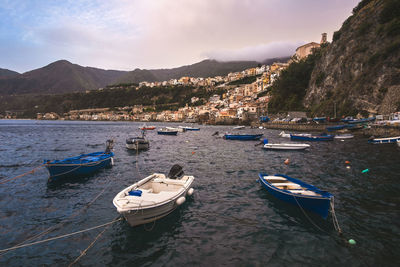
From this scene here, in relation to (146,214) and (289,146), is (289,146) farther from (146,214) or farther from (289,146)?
(146,214)

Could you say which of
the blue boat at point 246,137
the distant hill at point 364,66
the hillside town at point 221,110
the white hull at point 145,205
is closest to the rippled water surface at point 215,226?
the white hull at point 145,205

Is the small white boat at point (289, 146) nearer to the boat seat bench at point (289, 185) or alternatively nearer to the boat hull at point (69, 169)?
the boat seat bench at point (289, 185)

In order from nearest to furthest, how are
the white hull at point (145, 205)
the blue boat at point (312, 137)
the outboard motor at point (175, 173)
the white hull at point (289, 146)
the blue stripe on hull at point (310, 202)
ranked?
the white hull at point (145, 205), the blue stripe on hull at point (310, 202), the outboard motor at point (175, 173), the white hull at point (289, 146), the blue boat at point (312, 137)

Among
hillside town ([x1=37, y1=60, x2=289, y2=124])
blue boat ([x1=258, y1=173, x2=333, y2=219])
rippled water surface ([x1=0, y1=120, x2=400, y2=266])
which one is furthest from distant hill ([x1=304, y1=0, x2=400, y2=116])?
blue boat ([x1=258, y1=173, x2=333, y2=219])

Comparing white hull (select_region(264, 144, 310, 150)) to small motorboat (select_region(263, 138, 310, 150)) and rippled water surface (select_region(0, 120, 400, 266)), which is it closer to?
small motorboat (select_region(263, 138, 310, 150))

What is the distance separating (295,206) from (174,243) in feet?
19.2

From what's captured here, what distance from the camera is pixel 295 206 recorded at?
9.52 meters

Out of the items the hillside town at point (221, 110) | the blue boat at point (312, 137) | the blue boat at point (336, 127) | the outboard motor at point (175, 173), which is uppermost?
the hillside town at point (221, 110)

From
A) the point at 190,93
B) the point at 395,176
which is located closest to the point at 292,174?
the point at 395,176

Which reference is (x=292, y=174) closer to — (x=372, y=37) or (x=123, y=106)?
(x=372, y=37)

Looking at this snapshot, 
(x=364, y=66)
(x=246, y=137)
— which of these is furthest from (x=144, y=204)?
(x=364, y=66)

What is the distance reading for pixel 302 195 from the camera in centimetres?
868

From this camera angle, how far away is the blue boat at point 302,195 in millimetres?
8203

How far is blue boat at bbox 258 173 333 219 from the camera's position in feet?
26.9
